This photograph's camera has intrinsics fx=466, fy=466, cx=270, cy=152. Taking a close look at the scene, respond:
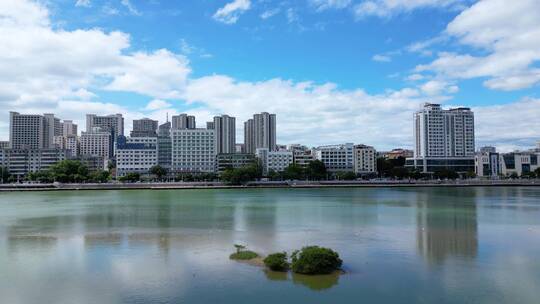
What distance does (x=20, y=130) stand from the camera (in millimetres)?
184875

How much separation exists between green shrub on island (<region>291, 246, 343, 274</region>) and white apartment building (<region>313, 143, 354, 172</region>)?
421 ft

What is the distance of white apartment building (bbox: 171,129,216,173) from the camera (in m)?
146

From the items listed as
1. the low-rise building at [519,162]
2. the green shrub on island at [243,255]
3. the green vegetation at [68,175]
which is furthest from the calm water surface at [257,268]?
the low-rise building at [519,162]

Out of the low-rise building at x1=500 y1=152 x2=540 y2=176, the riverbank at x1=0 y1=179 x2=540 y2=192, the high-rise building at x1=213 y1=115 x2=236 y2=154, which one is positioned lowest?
the riverbank at x1=0 y1=179 x2=540 y2=192

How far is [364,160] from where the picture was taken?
14588cm

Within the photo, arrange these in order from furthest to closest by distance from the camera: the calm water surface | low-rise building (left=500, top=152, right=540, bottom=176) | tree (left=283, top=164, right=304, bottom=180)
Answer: low-rise building (left=500, top=152, right=540, bottom=176) → tree (left=283, top=164, right=304, bottom=180) → the calm water surface

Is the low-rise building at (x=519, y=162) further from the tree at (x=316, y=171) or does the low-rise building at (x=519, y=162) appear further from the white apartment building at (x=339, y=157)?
the tree at (x=316, y=171)

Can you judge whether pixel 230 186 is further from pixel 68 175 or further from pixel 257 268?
pixel 257 268

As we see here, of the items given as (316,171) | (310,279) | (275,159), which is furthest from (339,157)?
(310,279)

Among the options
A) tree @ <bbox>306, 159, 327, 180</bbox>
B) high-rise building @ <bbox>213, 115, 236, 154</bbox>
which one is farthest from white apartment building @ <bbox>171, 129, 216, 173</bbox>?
tree @ <bbox>306, 159, 327, 180</bbox>

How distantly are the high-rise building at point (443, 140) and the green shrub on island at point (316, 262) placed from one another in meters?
138

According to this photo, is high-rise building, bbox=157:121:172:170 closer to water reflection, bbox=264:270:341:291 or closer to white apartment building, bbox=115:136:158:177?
white apartment building, bbox=115:136:158:177

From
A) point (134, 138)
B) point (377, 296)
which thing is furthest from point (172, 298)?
point (134, 138)

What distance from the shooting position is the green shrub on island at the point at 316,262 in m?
15.5
